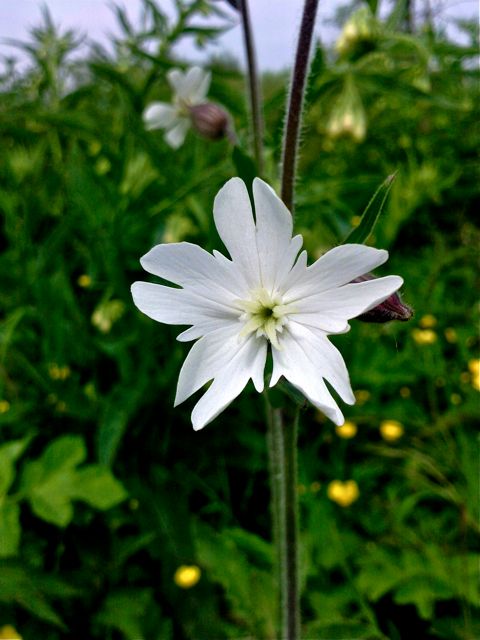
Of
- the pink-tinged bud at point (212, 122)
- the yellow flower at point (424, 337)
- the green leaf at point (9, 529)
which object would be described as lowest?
the green leaf at point (9, 529)

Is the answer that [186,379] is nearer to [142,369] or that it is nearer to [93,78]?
[142,369]

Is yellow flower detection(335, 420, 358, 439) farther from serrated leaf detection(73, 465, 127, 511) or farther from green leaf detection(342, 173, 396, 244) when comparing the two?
green leaf detection(342, 173, 396, 244)

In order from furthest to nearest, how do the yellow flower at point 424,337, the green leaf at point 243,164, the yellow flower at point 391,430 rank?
the yellow flower at point 424,337 → the yellow flower at point 391,430 → the green leaf at point 243,164

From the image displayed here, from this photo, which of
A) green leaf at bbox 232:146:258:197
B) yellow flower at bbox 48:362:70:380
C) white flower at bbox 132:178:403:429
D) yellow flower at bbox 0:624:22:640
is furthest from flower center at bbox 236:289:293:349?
yellow flower at bbox 48:362:70:380

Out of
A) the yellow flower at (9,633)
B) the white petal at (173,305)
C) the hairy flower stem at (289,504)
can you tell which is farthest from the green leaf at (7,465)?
the white petal at (173,305)

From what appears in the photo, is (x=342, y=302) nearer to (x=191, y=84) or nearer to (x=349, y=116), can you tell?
(x=191, y=84)

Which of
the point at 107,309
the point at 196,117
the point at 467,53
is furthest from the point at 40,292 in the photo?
the point at 467,53

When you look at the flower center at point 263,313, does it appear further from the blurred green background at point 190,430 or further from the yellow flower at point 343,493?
the yellow flower at point 343,493
